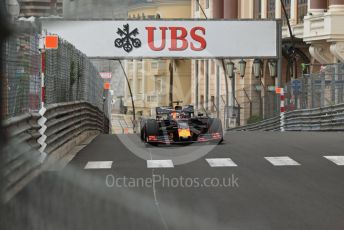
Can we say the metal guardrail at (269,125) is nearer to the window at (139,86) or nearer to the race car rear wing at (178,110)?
the race car rear wing at (178,110)

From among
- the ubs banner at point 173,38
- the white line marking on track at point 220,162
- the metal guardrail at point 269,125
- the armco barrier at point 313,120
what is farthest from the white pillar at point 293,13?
the white line marking on track at point 220,162

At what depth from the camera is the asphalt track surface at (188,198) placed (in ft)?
19.5

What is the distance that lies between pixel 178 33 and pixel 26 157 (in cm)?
2844

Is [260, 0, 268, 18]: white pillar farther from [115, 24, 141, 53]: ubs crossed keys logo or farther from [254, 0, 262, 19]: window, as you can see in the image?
[115, 24, 141, 53]: ubs crossed keys logo

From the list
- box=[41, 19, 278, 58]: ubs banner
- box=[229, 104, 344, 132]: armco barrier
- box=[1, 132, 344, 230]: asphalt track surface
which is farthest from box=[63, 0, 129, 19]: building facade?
box=[1, 132, 344, 230]: asphalt track surface

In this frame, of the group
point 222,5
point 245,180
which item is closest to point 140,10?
point 222,5

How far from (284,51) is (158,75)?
51925 mm

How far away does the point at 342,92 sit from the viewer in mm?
24156

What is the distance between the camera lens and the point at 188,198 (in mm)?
7812

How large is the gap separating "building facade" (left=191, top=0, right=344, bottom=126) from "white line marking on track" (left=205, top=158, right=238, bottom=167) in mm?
17609

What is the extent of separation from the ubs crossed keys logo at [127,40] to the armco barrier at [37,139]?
17.6 meters

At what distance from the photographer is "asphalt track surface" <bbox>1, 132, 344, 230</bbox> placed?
19.5ft

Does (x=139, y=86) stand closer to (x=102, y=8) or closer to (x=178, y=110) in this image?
(x=102, y=8)

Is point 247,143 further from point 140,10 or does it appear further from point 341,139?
point 140,10
